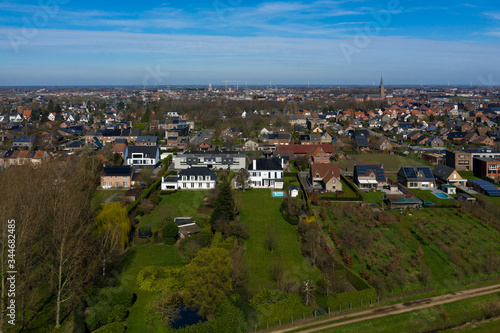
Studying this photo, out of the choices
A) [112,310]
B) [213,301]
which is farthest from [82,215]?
[213,301]

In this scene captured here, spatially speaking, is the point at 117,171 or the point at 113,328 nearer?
the point at 113,328

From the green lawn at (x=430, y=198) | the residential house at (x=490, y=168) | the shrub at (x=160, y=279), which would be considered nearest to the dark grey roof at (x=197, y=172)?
the shrub at (x=160, y=279)

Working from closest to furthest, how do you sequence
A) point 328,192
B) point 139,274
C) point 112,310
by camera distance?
1. point 112,310
2. point 139,274
3. point 328,192

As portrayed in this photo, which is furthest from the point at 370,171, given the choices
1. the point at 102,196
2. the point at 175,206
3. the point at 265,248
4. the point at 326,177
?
the point at 102,196

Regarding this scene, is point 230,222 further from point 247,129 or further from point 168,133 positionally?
point 247,129

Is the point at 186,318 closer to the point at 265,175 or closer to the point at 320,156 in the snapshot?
the point at 265,175

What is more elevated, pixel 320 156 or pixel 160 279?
pixel 320 156

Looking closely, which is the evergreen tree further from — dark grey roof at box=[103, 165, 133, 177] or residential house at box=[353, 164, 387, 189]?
residential house at box=[353, 164, 387, 189]
